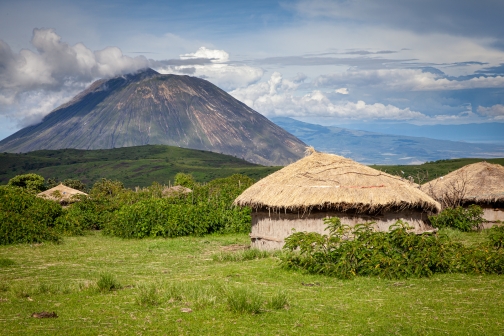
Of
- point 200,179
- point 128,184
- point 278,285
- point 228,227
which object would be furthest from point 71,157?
point 278,285

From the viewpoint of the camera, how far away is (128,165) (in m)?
158

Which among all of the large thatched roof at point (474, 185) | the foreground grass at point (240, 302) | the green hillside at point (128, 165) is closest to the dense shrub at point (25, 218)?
the foreground grass at point (240, 302)

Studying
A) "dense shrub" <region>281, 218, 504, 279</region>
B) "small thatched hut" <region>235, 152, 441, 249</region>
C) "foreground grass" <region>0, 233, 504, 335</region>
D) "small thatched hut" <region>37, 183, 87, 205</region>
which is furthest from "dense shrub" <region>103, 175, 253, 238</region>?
"small thatched hut" <region>37, 183, 87, 205</region>

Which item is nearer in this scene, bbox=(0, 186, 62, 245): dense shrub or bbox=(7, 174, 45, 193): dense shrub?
bbox=(0, 186, 62, 245): dense shrub

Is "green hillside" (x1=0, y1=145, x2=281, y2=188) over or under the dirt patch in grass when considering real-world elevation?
over

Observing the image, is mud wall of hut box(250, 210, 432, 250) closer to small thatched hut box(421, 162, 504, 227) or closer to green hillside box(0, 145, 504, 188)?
small thatched hut box(421, 162, 504, 227)

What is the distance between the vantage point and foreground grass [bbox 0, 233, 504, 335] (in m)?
8.48

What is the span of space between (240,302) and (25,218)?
1413 cm

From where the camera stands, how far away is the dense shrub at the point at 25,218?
1980cm

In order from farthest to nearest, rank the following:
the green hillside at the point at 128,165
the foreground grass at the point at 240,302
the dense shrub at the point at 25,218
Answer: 1. the green hillside at the point at 128,165
2. the dense shrub at the point at 25,218
3. the foreground grass at the point at 240,302

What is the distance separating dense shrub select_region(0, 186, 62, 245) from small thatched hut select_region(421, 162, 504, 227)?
57.1 feet

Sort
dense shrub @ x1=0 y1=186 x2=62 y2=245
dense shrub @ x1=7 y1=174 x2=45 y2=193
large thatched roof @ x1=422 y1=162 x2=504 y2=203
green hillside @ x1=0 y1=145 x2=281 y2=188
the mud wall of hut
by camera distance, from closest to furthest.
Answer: the mud wall of hut < dense shrub @ x1=0 y1=186 x2=62 y2=245 < large thatched roof @ x1=422 y1=162 x2=504 y2=203 < dense shrub @ x1=7 y1=174 x2=45 y2=193 < green hillside @ x1=0 y1=145 x2=281 y2=188

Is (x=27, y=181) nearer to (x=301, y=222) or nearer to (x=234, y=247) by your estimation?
(x=234, y=247)

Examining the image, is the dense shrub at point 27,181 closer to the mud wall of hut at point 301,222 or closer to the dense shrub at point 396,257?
the mud wall of hut at point 301,222
